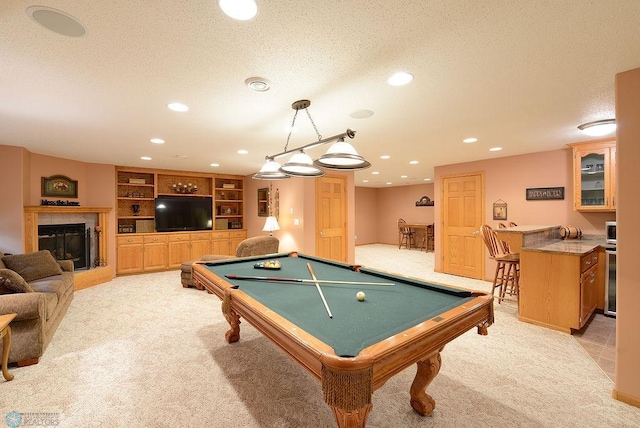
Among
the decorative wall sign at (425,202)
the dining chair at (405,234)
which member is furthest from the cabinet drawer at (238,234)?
the decorative wall sign at (425,202)


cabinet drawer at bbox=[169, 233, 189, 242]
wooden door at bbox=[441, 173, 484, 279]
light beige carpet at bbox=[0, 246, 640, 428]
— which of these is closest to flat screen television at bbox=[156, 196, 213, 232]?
cabinet drawer at bbox=[169, 233, 189, 242]

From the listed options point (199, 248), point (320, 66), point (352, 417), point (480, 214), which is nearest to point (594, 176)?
point (480, 214)

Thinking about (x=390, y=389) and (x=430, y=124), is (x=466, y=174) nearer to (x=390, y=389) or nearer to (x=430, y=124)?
(x=430, y=124)

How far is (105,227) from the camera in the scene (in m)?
5.52

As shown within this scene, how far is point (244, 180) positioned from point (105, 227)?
3.19 m

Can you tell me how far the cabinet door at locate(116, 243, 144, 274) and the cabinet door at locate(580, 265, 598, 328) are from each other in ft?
23.7

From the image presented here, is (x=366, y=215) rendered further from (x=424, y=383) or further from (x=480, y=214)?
(x=424, y=383)

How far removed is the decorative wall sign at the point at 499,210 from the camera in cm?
502

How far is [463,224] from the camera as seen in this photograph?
554cm

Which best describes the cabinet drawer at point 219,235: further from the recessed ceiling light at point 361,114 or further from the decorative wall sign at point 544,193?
the decorative wall sign at point 544,193

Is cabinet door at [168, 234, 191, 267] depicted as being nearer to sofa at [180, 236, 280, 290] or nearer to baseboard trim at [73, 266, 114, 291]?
baseboard trim at [73, 266, 114, 291]

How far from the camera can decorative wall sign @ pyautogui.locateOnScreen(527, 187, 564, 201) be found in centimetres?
444

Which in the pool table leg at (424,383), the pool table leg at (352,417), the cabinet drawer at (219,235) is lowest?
the pool table leg at (424,383)

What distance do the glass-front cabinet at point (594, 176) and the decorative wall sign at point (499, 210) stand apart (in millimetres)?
1043
